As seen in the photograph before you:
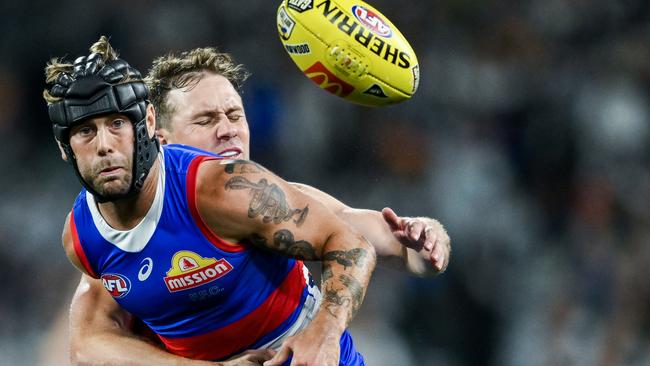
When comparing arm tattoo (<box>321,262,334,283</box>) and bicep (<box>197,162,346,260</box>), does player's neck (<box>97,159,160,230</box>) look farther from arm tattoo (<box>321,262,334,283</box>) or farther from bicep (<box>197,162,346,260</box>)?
arm tattoo (<box>321,262,334,283</box>)

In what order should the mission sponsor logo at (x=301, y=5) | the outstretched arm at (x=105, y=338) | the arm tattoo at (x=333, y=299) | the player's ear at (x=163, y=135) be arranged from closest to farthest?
→ the arm tattoo at (x=333, y=299)
the outstretched arm at (x=105, y=338)
the mission sponsor logo at (x=301, y=5)
the player's ear at (x=163, y=135)

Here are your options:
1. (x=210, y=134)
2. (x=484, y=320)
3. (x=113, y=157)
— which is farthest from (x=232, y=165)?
(x=484, y=320)

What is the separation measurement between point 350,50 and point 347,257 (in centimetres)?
127

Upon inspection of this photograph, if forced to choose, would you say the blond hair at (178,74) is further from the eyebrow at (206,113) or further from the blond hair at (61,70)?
the blond hair at (61,70)

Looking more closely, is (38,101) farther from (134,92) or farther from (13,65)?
(134,92)

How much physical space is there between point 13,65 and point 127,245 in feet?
14.5

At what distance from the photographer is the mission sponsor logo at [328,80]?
13.3ft

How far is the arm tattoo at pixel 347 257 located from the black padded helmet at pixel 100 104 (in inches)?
29.0

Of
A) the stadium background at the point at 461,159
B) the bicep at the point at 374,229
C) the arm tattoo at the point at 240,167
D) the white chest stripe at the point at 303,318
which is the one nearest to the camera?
the arm tattoo at the point at 240,167

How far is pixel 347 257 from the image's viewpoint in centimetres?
300

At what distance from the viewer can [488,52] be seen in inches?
285

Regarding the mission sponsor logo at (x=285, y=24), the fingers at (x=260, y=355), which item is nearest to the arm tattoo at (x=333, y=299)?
the fingers at (x=260, y=355)

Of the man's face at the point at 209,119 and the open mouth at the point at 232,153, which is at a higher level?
the man's face at the point at 209,119

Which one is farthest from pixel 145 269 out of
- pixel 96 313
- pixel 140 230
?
pixel 96 313
